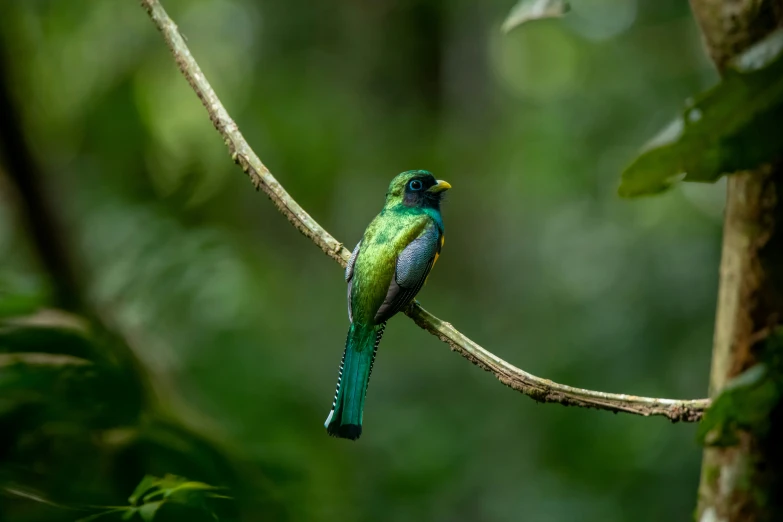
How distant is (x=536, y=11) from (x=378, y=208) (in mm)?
6144

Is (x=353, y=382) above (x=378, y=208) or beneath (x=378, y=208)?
beneath

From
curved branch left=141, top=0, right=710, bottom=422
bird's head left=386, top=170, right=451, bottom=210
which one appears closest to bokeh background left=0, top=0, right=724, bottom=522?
curved branch left=141, top=0, right=710, bottom=422

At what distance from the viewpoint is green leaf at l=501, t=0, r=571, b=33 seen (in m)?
1.95

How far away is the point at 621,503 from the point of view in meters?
6.11

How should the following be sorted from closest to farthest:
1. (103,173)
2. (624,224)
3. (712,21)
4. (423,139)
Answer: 1. (712,21)
2. (103,173)
3. (624,224)
4. (423,139)

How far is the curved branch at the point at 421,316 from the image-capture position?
1.61 metres

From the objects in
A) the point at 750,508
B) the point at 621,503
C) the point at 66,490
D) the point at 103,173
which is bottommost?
the point at 66,490

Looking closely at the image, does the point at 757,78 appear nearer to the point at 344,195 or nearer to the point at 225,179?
the point at 225,179

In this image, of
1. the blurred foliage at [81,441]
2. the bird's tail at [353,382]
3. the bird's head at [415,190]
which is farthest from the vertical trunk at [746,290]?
the bird's head at [415,190]

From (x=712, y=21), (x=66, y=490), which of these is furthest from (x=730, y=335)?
(x=66, y=490)

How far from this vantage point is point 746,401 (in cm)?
134

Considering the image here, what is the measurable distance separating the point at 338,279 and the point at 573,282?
2610 millimetres

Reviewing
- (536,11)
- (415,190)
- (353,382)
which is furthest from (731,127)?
(415,190)

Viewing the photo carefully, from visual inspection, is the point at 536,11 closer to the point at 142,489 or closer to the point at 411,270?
the point at 411,270
